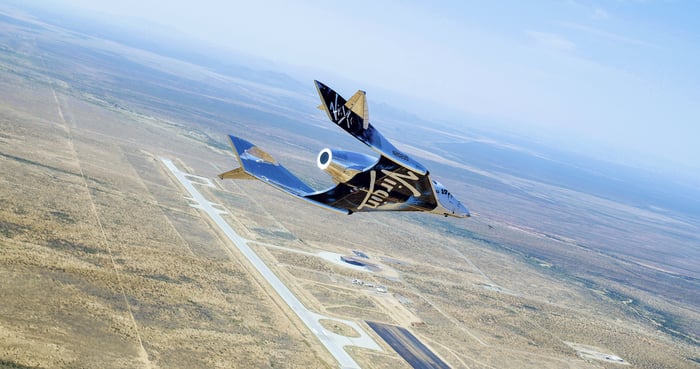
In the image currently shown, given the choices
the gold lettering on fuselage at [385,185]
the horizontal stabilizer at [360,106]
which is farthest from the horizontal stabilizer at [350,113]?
the gold lettering on fuselage at [385,185]

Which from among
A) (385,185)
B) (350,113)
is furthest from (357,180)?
(350,113)

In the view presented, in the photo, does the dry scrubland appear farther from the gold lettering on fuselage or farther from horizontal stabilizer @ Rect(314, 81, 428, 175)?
horizontal stabilizer @ Rect(314, 81, 428, 175)

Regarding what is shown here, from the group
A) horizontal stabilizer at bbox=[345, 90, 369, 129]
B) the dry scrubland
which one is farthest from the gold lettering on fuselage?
the dry scrubland

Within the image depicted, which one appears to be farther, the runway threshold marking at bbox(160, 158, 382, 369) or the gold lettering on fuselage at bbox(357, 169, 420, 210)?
the runway threshold marking at bbox(160, 158, 382, 369)

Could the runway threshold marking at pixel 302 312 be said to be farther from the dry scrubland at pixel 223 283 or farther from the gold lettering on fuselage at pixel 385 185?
the gold lettering on fuselage at pixel 385 185

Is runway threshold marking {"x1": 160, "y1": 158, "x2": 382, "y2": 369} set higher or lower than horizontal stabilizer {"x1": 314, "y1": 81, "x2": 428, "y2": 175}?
lower

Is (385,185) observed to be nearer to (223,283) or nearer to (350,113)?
(350,113)

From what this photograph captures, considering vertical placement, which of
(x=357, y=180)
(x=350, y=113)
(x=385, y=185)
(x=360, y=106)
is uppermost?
(x=360, y=106)

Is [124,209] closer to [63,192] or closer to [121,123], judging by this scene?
[63,192]

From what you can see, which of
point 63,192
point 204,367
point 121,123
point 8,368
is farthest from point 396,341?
point 121,123
